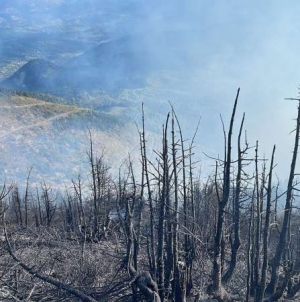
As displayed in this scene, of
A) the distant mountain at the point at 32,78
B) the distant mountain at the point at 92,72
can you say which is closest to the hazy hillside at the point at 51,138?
the distant mountain at the point at 92,72

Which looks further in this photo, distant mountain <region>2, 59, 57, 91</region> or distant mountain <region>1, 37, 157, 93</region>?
distant mountain <region>2, 59, 57, 91</region>

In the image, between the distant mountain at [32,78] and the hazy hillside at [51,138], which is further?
the distant mountain at [32,78]

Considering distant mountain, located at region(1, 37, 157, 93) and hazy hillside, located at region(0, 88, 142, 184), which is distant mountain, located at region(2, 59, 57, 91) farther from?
hazy hillside, located at region(0, 88, 142, 184)

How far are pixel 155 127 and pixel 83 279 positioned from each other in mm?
62247

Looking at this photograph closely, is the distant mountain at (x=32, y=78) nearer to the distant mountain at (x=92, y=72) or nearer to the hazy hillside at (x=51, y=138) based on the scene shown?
the distant mountain at (x=92, y=72)

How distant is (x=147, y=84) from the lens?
339ft

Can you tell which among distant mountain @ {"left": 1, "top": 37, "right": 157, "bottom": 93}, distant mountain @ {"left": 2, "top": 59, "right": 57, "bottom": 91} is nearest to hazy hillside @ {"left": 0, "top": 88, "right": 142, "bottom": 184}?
distant mountain @ {"left": 1, "top": 37, "right": 157, "bottom": 93}

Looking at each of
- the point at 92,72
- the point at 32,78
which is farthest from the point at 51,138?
the point at 92,72

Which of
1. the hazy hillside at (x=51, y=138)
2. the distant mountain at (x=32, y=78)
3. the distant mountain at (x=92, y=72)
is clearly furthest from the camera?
the distant mountain at (x=32, y=78)

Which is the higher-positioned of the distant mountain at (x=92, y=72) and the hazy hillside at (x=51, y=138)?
the distant mountain at (x=92, y=72)

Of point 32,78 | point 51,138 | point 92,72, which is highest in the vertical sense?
point 92,72

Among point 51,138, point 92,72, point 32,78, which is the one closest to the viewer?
point 51,138

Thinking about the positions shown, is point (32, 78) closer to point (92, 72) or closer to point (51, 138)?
point (92, 72)

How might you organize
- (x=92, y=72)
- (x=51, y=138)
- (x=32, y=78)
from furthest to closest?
1. (x=92, y=72)
2. (x=32, y=78)
3. (x=51, y=138)
